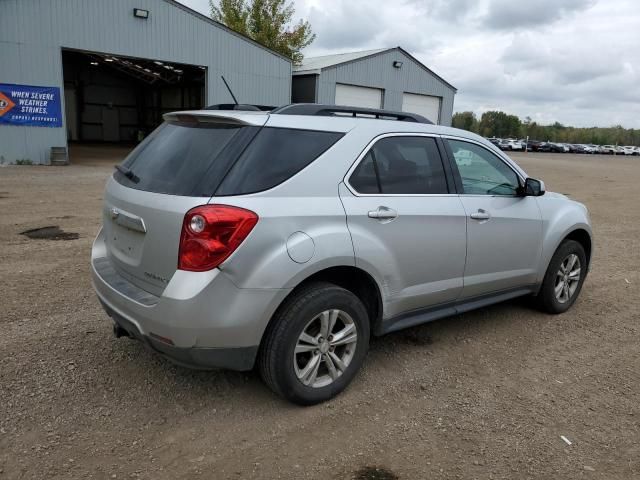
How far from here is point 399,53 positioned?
2766 cm

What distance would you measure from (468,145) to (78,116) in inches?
1434

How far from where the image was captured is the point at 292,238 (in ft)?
9.82

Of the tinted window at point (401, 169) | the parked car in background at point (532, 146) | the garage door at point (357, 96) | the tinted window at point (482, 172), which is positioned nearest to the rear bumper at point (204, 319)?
the tinted window at point (401, 169)

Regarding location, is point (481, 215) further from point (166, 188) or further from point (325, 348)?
point (166, 188)

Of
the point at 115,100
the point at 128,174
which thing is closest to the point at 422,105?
the point at 115,100

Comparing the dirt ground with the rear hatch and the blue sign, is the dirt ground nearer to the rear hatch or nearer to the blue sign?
the rear hatch

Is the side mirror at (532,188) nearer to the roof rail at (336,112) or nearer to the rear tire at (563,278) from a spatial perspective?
the rear tire at (563,278)

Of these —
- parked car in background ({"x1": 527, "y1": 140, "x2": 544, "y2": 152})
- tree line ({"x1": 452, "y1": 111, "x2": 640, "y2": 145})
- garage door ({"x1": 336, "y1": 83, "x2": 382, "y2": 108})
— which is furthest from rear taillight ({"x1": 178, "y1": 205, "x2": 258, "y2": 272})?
tree line ({"x1": 452, "y1": 111, "x2": 640, "y2": 145})

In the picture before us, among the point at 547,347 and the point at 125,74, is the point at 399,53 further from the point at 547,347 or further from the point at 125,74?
the point at 547,347

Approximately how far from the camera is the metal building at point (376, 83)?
25.7 metres

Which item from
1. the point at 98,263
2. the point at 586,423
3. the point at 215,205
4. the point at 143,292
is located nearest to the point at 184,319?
the point at 143,292

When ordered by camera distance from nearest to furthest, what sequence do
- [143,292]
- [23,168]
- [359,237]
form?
[143,292], [359,237], [23,168]

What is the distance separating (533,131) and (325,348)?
11521 centimetres

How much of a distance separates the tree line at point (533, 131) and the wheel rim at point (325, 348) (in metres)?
101
